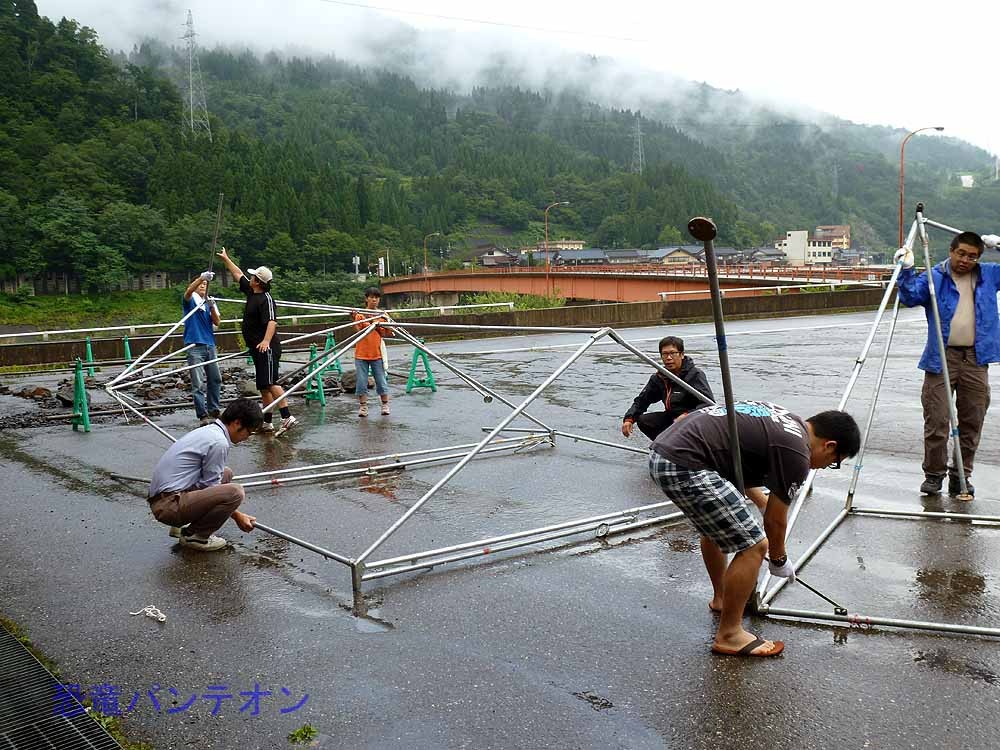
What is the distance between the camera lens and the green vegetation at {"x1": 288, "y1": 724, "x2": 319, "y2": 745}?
372cm

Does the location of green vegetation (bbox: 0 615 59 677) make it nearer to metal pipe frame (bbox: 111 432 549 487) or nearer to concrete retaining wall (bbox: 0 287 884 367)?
metal pipe frame (bbox: 111 432 549 487)

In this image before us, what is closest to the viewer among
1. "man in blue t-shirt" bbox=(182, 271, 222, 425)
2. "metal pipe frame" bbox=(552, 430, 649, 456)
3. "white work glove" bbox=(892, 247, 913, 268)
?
"white work glove" bbox=(892, 247, 913, 268)

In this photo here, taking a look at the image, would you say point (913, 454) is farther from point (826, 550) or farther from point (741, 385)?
point (741, 385)

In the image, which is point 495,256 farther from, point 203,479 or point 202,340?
point 203,479

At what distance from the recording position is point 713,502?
13.7 ft

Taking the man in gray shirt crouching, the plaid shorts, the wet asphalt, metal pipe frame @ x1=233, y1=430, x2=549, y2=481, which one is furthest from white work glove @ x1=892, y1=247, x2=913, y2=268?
the man in gray shirt crouching

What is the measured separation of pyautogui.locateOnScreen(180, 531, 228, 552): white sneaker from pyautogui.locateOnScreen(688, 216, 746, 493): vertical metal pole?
393cm

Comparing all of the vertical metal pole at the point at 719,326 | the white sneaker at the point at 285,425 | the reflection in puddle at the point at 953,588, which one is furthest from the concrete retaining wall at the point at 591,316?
the vertical metal pole at the point at 719,326

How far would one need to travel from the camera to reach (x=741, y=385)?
14250 mm

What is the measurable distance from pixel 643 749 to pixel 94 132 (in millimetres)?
114275

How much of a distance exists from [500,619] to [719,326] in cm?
219

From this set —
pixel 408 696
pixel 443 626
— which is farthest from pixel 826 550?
pixel 408 696

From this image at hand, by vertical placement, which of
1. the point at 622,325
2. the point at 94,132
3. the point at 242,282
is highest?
the point at 94,132

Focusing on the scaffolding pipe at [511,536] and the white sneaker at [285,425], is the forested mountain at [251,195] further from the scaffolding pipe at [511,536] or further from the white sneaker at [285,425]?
the scaffolding pipe at [511,536]
